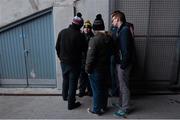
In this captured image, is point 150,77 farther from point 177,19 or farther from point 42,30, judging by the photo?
point 42,30

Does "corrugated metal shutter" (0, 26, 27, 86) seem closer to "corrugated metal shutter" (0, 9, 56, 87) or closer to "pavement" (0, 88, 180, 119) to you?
"corrugated metal shutter" (0, 9, 56, 87)

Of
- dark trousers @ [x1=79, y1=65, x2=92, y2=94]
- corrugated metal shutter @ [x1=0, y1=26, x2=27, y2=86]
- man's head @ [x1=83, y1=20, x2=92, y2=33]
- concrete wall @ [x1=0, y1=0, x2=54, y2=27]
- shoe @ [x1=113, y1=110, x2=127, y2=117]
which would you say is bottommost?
shoe @ [x1=113, y1=110, x2=127, y2=117]

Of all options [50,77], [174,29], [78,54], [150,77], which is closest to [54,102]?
[50,77]

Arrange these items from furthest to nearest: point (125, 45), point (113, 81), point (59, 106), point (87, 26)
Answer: point (113, 81)
point (59, 106)
point (87, 26)
point (125, 45)

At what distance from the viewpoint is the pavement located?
480 centimetres

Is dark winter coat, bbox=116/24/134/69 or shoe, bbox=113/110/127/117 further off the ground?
dark winter coat, bbox=116/24/134/69

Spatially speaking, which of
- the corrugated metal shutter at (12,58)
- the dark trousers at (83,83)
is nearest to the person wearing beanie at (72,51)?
the dark trousers at (83,83)

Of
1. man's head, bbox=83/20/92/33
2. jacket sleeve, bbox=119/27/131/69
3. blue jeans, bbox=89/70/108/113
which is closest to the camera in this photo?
jacket sleeve, bbox=119/27/131/69

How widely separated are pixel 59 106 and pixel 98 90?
103 cm

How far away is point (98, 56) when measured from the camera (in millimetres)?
4414

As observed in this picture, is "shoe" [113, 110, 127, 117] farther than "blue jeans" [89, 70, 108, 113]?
Yes

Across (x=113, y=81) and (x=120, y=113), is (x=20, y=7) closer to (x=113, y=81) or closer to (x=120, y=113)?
(x=113, y=81)

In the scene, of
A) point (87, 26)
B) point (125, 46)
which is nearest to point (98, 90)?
point (125, 46)

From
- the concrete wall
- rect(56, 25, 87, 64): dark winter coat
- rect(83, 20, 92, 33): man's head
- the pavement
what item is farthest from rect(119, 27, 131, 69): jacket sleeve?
the concrete wall
